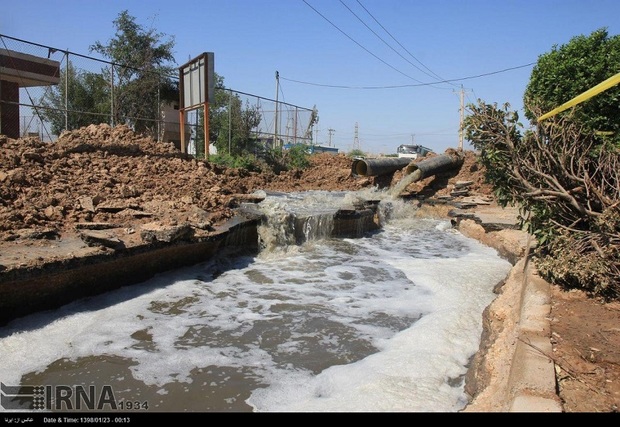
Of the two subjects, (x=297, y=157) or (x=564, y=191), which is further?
(x=297, y=157)

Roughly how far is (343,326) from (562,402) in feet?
8.39

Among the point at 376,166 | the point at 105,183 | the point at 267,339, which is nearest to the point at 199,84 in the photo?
the point at 105,183

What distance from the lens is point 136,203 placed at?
7.12 m

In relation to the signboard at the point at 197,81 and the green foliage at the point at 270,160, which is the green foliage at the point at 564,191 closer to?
the signboard at the point at 197,81

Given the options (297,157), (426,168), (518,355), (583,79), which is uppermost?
(583,79)

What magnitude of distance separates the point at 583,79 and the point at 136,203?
6.74 metres

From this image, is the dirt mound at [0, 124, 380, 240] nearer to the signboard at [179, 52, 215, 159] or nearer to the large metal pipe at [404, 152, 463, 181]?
the signboard at [179, 52, 215, 159]

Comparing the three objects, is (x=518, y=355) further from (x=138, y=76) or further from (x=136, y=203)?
(x=138, y=76)

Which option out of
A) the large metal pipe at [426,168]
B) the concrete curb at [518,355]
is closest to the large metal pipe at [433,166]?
the large metal pipe at [426,168]

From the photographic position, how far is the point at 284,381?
3.60 meters

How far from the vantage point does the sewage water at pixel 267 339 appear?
11.0 feet

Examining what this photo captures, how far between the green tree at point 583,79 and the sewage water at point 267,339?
2600 millimetres

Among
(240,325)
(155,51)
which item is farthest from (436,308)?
(155,51)

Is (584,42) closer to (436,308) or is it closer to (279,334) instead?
(436,308)
